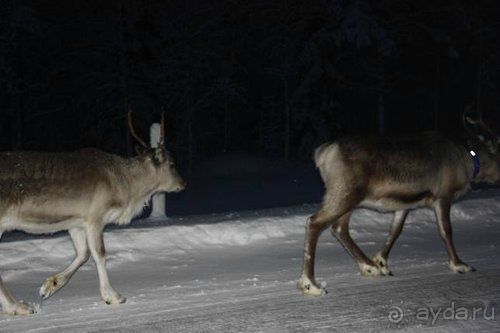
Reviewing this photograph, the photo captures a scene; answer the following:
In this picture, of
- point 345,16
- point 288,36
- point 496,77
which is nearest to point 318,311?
point 345,16

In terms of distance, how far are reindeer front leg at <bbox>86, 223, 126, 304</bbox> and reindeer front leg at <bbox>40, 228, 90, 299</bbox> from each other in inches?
14.3


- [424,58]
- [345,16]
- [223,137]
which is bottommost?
[223,137]

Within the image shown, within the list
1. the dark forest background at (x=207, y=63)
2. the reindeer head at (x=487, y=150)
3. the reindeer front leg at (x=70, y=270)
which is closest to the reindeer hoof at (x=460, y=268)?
the reindeer head at (x=487, y=150)

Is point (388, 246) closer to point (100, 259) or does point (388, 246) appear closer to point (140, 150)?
point (140, 150)

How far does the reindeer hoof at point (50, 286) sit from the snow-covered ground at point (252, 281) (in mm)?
96

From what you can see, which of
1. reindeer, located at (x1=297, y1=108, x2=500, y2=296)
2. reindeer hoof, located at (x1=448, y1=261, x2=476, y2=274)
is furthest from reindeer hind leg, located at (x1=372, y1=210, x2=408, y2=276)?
reindeer hoof, located at (x1=448, y1=261, x2=476, y2=274)

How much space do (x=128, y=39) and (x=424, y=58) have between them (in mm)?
22485

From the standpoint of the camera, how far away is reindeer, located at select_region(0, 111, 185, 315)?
683 centimetres

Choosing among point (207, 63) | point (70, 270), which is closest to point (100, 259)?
point (70, 270)

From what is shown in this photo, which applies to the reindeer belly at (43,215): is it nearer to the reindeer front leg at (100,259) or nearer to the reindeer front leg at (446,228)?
the reindeer front leg at (100,259)

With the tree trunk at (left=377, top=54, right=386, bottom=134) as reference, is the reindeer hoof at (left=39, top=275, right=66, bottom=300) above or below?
above

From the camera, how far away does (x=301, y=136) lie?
35031 millimetres

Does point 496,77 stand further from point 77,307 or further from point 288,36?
point 77,307

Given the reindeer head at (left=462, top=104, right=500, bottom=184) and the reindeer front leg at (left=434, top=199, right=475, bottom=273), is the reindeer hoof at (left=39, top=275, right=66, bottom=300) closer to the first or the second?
the reindeer front leg at (left=434, top=199, right=475, bottom=273)
